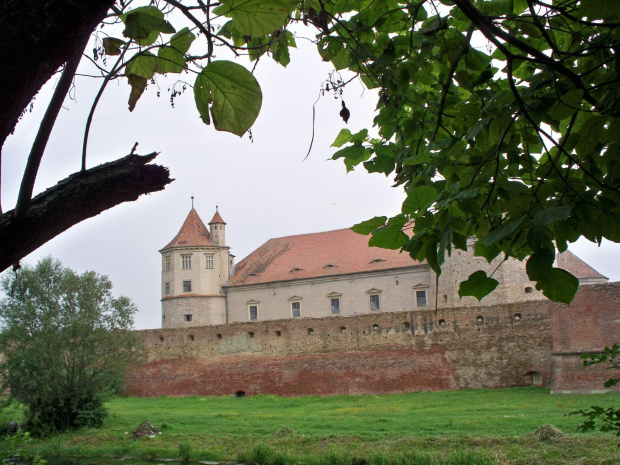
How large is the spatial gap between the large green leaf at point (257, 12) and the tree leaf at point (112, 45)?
0.41 metres

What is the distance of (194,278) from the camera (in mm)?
36875

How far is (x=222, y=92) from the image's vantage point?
106 centimetres

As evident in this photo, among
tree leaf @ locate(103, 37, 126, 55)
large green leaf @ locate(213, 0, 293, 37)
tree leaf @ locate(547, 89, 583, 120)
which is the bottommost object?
large green leaf @ locate(213, 0, 293, 37)

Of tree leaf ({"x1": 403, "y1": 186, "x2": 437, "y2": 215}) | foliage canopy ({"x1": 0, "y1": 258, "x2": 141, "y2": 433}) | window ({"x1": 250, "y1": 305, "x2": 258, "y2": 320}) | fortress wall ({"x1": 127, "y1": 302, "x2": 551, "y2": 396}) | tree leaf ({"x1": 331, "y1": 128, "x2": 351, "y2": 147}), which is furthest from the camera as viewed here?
window ({"x1": 250, "y1": 305, "x2": 258, "y2": 320})

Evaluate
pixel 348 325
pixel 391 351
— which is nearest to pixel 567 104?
pixel 391 351

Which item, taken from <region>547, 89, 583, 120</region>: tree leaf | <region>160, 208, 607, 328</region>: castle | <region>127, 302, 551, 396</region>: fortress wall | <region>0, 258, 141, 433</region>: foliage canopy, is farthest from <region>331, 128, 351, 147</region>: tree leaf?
<region>160, 208, 607, 328</region>: castle

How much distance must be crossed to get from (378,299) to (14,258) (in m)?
32.5

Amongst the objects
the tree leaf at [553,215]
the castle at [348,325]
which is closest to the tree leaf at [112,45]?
the tree leaf at [553,215]

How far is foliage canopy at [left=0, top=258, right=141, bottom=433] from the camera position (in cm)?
1934

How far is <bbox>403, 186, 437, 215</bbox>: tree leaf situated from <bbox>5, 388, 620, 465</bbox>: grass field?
33.7 feet

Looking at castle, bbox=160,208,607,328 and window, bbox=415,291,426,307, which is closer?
window, bbox=415,291,426,307

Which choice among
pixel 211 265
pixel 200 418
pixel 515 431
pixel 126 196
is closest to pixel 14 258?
pixel 126 196

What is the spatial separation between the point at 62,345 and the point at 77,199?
20.7m

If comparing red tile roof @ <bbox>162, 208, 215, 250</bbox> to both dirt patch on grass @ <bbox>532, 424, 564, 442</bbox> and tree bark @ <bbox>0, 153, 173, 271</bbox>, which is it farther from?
tree bark @ <bbox>0, 153, 173, 271</bbox>
